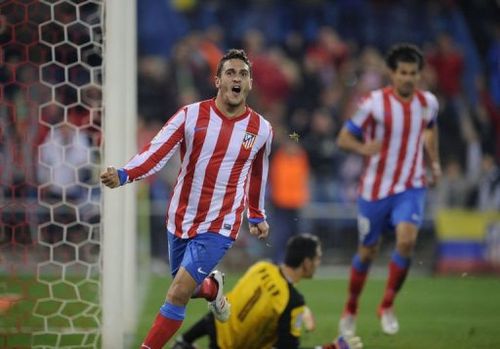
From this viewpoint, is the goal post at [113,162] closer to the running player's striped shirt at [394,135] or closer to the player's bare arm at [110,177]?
the player's bare arm at [110,177]

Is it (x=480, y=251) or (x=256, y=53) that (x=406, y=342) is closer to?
(x=480, y=251)

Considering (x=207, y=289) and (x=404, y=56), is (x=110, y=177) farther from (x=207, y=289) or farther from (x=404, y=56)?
(x=404, y=56)

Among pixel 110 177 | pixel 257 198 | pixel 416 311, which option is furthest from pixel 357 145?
pixel 110 177

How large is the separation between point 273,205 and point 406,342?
700 cm

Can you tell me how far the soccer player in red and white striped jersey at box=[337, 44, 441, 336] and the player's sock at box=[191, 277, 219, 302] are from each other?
2112 mm

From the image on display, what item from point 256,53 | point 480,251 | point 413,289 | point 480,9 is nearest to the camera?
point 413,289

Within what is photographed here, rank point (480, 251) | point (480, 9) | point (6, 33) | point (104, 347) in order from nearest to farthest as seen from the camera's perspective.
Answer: point (104, 347) < point (6, 33) < point (480, 251) < point (480, 9)

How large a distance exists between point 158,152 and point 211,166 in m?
0.44

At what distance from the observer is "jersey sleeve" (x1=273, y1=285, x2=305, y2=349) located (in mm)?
7520

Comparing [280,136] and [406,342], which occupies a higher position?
[280,136]

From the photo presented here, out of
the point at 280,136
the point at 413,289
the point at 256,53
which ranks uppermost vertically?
the point at 256,53

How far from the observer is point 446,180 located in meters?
16.0

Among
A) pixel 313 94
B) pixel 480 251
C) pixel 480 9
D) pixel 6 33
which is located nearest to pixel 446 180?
pixel 480 251

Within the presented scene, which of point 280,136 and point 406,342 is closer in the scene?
point 406,342
